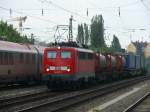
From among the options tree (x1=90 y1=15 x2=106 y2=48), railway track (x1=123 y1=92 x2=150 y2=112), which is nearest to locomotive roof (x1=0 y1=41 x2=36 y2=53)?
railway track (x1=123 y1=92 x2=150 y2=112)

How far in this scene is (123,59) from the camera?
5494cm

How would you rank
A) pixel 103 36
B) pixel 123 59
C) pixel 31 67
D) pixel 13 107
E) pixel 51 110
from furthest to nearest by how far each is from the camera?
pixel 103 36 < pixel 123 59 < pixel 31 67 < pixel 13 107 < pixel 51 110

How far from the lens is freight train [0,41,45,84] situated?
1225 inches

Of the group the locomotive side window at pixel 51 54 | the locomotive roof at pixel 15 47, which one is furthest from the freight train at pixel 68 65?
the locomotive roof at pixel 15 47

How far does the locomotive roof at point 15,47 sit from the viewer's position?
31.5 m

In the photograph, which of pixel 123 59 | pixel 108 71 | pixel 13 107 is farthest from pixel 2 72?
pixel 123 59

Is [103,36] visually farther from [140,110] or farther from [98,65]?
[140,110]

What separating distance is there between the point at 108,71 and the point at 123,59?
9.94 meters

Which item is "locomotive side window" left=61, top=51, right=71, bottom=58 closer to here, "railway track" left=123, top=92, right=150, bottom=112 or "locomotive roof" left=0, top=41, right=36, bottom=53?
"locomotive roof" left=0, top=41, right=36, bottom=53

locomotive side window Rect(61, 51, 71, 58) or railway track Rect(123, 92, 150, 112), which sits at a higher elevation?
locomotive side window Rect(61, 51, 71, 58)

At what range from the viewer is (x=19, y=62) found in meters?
33.9

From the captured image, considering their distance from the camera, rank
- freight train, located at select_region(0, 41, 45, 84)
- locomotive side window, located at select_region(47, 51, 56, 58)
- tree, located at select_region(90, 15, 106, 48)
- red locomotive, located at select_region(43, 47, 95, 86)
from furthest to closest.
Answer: tree, located at select_region(90, 15, 106, 48)
locomotive side window, located at select_region(47, 51, 56, 58)
freight train, located at select_region(0, 41, 45, 84)
red locomotive, located at select_region(43, 47, 95, 86)

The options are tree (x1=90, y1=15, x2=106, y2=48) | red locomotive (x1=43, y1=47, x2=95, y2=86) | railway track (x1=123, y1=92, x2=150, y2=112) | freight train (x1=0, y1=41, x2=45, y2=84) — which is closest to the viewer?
railway track (x1=123, y1=92, x2=150, y2=112)

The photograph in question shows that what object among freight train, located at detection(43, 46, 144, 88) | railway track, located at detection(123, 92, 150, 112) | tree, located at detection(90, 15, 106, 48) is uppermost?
tree, located at detection(90, 15, 106, 48)
